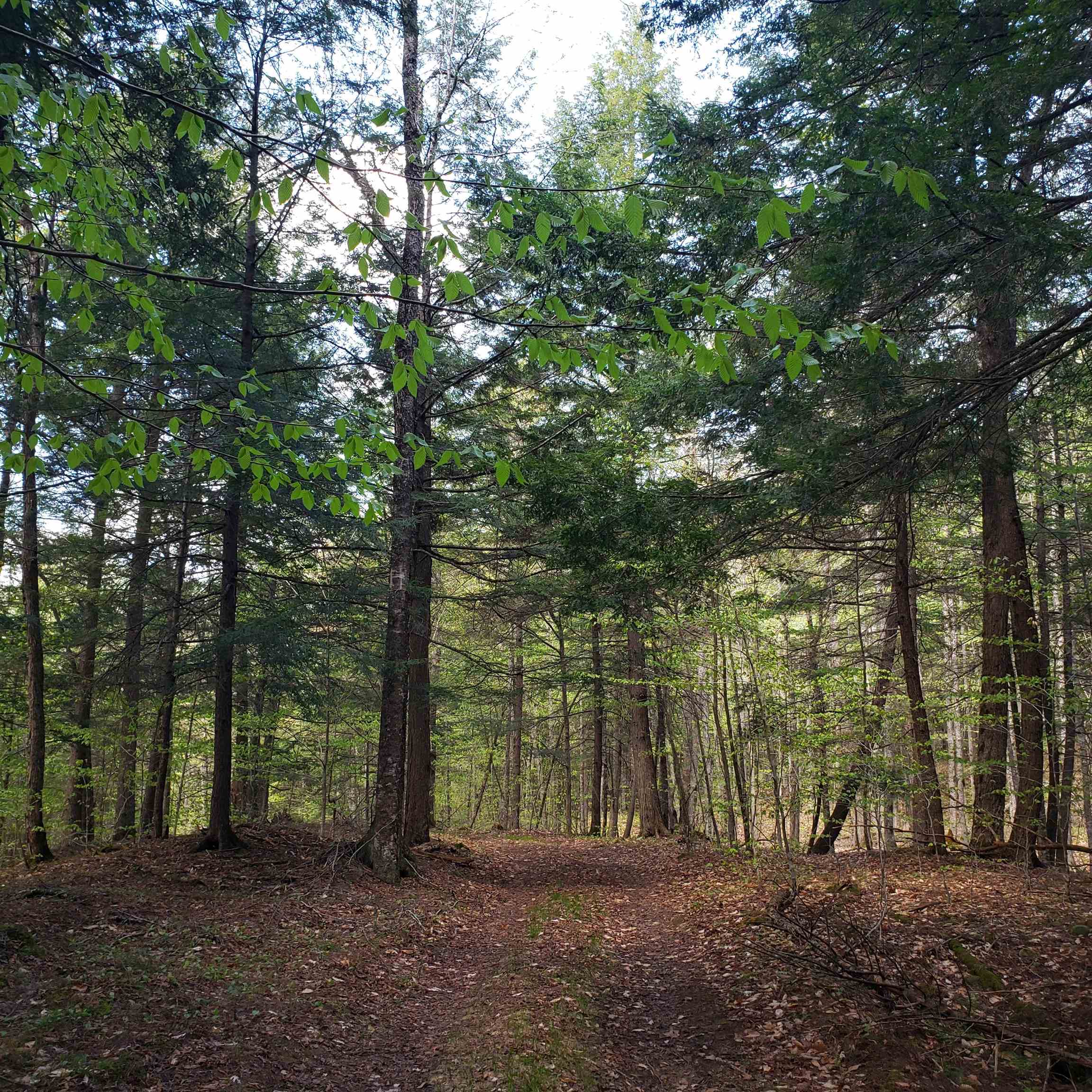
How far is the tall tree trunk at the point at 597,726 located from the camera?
1720cm

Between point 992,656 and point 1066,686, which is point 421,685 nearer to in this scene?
point 992,656

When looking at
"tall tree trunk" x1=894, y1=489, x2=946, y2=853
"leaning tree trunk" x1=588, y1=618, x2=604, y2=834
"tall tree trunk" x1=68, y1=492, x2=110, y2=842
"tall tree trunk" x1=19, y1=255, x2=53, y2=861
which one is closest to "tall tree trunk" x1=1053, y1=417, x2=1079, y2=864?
"tall tree trunk" x1=894, y1=489, x2=946, y2=853

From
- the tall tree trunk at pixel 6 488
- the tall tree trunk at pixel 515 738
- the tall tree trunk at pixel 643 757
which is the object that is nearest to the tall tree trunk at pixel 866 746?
the tall tree trunk at pixel 643 757

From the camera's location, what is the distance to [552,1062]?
463 centimetres

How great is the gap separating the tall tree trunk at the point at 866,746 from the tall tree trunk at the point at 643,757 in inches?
170

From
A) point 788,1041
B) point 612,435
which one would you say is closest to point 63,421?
point 612,435

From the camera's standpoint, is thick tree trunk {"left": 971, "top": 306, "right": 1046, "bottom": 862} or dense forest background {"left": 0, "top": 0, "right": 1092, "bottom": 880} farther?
thick tree trunk {"left": 971, "top": 306, "right": 1046, "bottom": 862}

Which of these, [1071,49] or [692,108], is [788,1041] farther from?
[692,108]

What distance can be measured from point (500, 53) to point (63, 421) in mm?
8456

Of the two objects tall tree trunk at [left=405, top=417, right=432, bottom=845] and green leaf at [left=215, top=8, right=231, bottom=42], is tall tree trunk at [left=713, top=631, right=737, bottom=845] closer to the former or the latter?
tall tree trunk at [left=405, top=417, right=432, bottom=845]

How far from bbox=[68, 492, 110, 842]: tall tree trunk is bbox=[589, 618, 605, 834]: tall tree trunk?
9.87 m

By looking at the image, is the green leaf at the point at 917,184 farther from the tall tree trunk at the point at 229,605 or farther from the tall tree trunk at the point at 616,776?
the tall tree trunk at the point at 616,776

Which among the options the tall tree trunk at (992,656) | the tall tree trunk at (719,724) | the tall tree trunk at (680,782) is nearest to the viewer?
the tall tree trunk at (992,656)

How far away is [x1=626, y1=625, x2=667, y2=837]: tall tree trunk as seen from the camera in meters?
16.1
